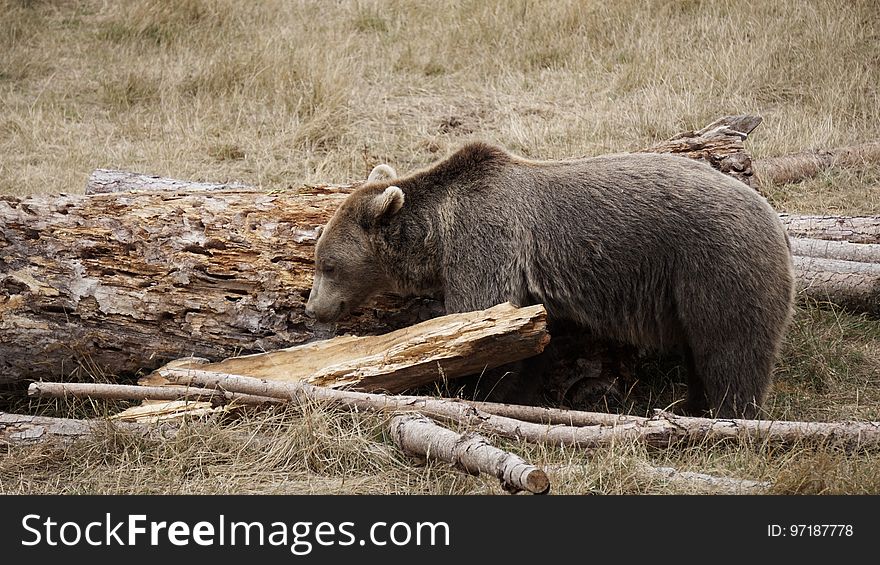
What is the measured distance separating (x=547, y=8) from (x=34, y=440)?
10285 millimetres

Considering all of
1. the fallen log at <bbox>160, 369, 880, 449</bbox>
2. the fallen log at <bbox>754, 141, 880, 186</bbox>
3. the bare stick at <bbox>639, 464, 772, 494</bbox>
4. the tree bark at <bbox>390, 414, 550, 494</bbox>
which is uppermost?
the fallen log at <bbox>754, 141, 880, 186</bbox>

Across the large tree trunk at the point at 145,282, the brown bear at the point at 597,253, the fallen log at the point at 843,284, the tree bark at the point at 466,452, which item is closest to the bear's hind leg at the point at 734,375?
the brown bear at the point at 597,253

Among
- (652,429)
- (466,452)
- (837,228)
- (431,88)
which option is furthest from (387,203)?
(431,88)

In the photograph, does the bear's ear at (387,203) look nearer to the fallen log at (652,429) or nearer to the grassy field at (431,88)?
the fallen log at (652,429)

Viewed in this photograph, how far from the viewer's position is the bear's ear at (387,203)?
604 cm

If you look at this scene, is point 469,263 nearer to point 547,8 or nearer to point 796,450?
point 796,450

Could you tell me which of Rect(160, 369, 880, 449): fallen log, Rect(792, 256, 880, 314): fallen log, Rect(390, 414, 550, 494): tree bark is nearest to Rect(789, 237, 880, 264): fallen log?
Rect(792, 256, 880, 314): fallen log

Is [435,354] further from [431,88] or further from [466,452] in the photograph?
[431,88]

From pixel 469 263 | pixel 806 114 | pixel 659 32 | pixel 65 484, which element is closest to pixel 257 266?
pixel 469 263

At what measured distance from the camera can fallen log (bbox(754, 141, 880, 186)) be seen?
9.64 meters

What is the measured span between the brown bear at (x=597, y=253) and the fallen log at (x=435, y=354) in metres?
0.32

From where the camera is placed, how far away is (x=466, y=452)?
4.57 metres

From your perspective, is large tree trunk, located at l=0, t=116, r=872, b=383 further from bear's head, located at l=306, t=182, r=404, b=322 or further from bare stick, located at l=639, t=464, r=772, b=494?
bare stick, located at l=639, t=464, r=772, b=494

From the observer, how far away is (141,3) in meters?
14.3
